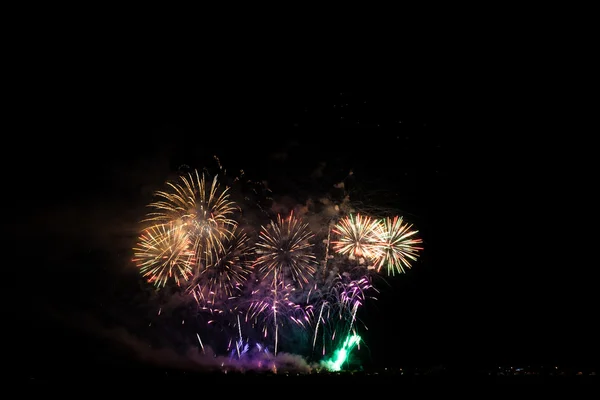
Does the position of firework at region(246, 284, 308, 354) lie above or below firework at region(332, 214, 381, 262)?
below

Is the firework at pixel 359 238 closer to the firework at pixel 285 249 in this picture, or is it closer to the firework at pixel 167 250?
the firework at pixel 285 249

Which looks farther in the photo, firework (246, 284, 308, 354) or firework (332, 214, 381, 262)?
firework (246, 284, 308, 354)

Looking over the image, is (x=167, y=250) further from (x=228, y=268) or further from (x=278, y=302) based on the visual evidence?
(x=278, y=302)

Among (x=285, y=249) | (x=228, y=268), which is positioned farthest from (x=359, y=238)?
(x=228, y=268)

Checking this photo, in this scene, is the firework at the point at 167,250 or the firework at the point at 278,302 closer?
the firework at the point at 167,250

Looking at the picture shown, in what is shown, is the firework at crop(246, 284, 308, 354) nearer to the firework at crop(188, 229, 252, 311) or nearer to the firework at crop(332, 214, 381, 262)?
the firework at crop(188, 229, 252, 311)

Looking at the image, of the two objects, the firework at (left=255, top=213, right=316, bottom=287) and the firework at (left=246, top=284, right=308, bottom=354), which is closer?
the firework at (left=255, top=213, right=316, bottom=287)

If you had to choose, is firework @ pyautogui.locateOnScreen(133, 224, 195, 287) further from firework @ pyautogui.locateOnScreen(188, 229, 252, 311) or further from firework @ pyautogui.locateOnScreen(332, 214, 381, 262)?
firework @ pyautogui.locateOnScreen(332, 214, 381, 262)

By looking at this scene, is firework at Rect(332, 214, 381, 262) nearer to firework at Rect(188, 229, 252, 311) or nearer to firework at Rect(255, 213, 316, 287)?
firework at Rect(255, 213, 316, 287)

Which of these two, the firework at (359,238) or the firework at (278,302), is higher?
the firework at (359,238)

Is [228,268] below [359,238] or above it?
below

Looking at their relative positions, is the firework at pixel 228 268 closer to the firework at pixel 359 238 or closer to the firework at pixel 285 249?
the firework at pixel 285 249

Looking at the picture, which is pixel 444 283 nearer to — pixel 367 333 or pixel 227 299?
pixel 367 333

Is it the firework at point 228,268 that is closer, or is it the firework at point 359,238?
the firework at point 359,238
